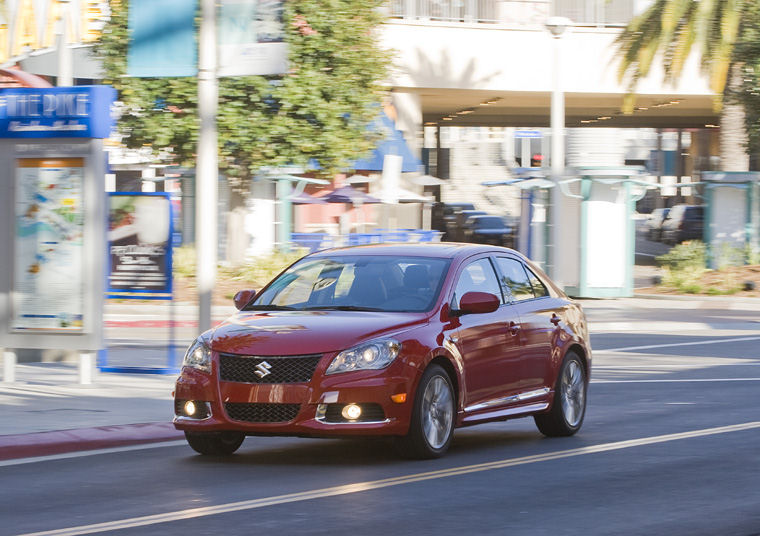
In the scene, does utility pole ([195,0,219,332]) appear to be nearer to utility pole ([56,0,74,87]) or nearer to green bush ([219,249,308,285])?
utility pole ([56,0,74,87])

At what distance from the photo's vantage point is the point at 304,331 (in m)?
9.77

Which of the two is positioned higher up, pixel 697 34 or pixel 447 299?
pixel 697 34

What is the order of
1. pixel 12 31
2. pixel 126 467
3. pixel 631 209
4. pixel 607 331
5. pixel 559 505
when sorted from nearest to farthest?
pixel 559 505
pixel 126 467
pixel 12 31
pixel 607 331
pixel 631 209

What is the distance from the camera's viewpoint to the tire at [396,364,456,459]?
9.83 m

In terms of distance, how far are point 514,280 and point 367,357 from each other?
7.74 ft

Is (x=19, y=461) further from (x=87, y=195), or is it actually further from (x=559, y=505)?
(x=87, y=195)

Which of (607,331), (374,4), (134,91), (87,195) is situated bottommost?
(607,331)

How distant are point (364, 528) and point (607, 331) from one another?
1794cm

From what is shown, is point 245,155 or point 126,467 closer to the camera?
point 126,467

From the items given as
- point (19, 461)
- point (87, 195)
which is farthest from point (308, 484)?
point (87, 195)

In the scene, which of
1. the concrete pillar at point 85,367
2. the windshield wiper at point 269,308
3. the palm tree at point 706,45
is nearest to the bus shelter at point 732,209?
the palm tree at point 706,45

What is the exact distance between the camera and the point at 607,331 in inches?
982

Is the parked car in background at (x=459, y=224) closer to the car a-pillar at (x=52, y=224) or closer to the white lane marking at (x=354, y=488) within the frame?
the car a-pillar at (x=52, y=224)

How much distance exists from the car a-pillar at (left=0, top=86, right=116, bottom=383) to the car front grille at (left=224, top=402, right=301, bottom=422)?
5459 mm
